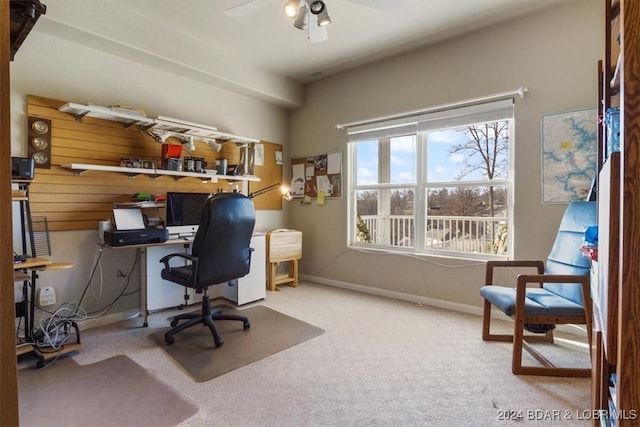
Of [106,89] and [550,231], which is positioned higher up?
[106,89]

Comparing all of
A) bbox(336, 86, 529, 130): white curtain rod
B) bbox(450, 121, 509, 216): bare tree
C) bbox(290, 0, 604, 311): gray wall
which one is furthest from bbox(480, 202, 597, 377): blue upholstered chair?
bbox(336, 86, 529, 130): white curtain rod

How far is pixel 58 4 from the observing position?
231 cm

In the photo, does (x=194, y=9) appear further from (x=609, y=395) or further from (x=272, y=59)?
(x=609, y=395)

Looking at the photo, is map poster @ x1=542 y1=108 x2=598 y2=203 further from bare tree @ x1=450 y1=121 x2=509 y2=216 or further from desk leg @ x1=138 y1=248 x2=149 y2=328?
desk leg @ x1=138 y1=248 x2=149 y2=328

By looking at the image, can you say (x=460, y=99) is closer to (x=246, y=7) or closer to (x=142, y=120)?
(x=246, y=7)

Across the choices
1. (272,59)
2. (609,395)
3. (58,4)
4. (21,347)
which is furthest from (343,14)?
(21,347)

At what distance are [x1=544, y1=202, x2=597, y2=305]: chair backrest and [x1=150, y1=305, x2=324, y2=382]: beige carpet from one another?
5.82 feet

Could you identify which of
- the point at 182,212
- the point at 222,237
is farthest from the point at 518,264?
the point at 182,212

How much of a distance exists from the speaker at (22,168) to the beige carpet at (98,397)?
123 centimetres

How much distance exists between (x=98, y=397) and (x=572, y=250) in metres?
3.06

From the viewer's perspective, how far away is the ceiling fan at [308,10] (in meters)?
2.02

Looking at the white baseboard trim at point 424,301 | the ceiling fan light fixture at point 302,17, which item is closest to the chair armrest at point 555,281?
the white baseboard trim at point 424,301

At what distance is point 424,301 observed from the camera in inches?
130

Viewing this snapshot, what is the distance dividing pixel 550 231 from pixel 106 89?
411 cm
